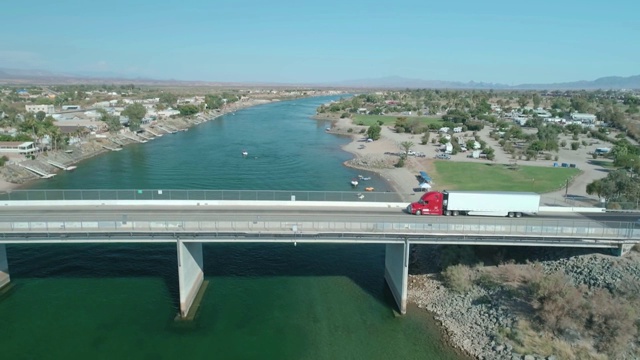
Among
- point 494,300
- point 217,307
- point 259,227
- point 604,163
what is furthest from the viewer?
point 604,163

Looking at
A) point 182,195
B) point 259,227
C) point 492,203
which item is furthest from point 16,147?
point 492,203

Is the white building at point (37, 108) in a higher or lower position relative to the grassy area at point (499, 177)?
higher

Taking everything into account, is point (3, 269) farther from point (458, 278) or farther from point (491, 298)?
point (491, 298)

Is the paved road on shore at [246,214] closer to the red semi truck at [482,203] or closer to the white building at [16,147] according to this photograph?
the red semi truck at [482,203]

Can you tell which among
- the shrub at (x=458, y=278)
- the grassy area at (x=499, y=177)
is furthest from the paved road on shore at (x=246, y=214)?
the grassy area at (x=499, y=177)

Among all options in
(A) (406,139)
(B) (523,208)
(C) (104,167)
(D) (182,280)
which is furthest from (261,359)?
(A) (406,139)

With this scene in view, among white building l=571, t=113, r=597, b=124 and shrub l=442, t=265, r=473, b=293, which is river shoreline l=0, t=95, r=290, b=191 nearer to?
shrub l=442, t=265, r=473, b=293

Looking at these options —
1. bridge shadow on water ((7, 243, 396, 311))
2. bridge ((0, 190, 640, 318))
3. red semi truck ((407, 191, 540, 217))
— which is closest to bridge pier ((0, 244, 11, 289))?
bridge ((0, 190, 640, 318))
